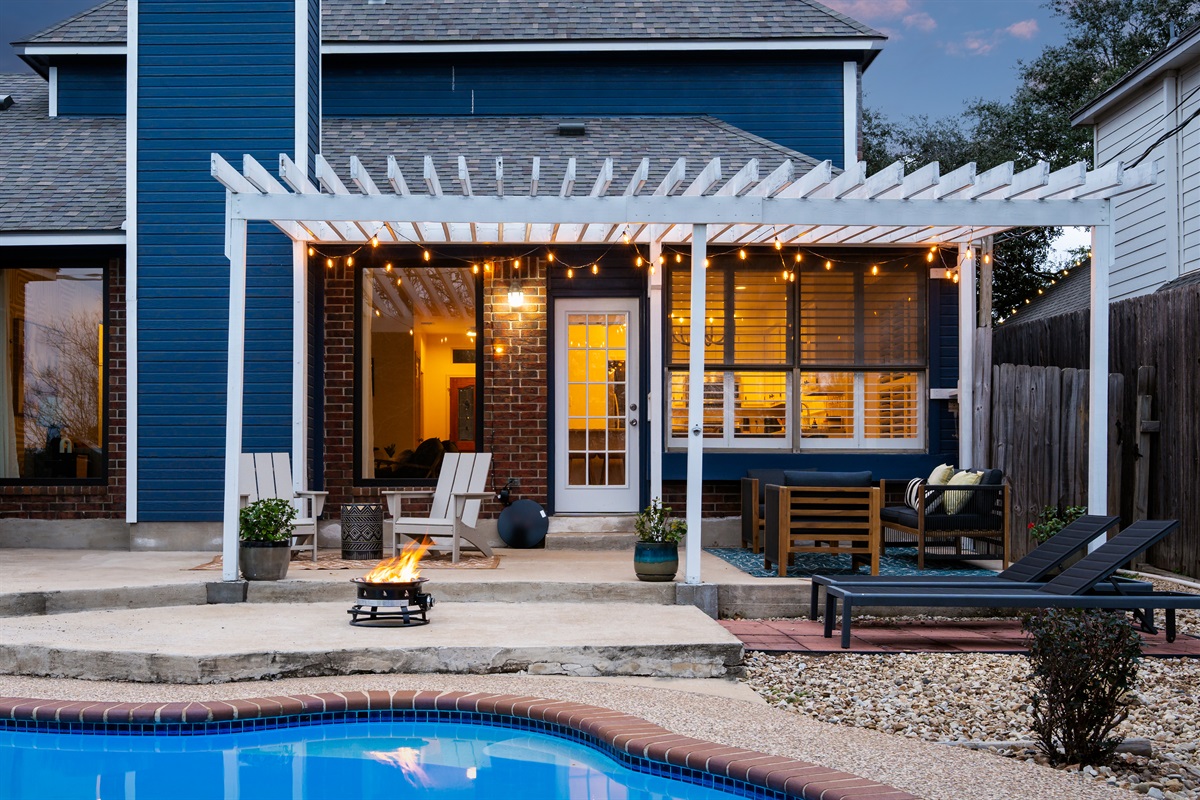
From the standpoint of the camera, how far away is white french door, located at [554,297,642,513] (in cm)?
974

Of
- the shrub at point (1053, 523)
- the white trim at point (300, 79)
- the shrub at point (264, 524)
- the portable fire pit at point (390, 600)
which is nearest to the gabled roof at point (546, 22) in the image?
the white trim at point (300, 79)

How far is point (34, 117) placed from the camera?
11.6 meters

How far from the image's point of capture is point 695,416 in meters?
7.01

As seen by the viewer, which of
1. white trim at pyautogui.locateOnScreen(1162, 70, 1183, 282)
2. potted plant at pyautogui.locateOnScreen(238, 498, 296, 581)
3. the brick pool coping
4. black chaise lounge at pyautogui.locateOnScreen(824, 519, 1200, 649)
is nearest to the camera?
the brick pool coping

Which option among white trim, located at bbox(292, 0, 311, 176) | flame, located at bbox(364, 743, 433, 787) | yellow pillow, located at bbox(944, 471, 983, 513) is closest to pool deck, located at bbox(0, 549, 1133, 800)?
flame, located at bbox(364, 743, 433, 787)

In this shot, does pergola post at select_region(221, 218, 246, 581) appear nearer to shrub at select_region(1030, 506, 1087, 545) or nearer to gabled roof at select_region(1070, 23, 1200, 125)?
shrub at select_region(1030, 506, 1087, 545)

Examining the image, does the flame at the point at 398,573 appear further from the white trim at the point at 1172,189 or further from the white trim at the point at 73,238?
the white trim at the point at 1172,189

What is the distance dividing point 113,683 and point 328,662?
990 millimetres

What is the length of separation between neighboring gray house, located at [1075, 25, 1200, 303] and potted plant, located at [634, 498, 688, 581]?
6728mm

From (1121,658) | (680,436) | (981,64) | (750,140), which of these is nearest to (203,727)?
(1121,658)

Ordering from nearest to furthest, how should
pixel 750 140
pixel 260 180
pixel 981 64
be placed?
pixel 260 180 → pixel 750 140 → pixel 981 64

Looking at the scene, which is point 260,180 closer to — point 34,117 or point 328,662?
point 328,662

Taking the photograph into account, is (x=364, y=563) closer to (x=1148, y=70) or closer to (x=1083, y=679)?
(x=1083, y=679)

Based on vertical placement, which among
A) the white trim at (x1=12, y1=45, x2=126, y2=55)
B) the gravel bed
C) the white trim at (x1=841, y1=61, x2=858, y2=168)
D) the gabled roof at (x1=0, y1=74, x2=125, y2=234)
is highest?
the white trim at (x1=12, y1=45, x2=126, y2=55)
